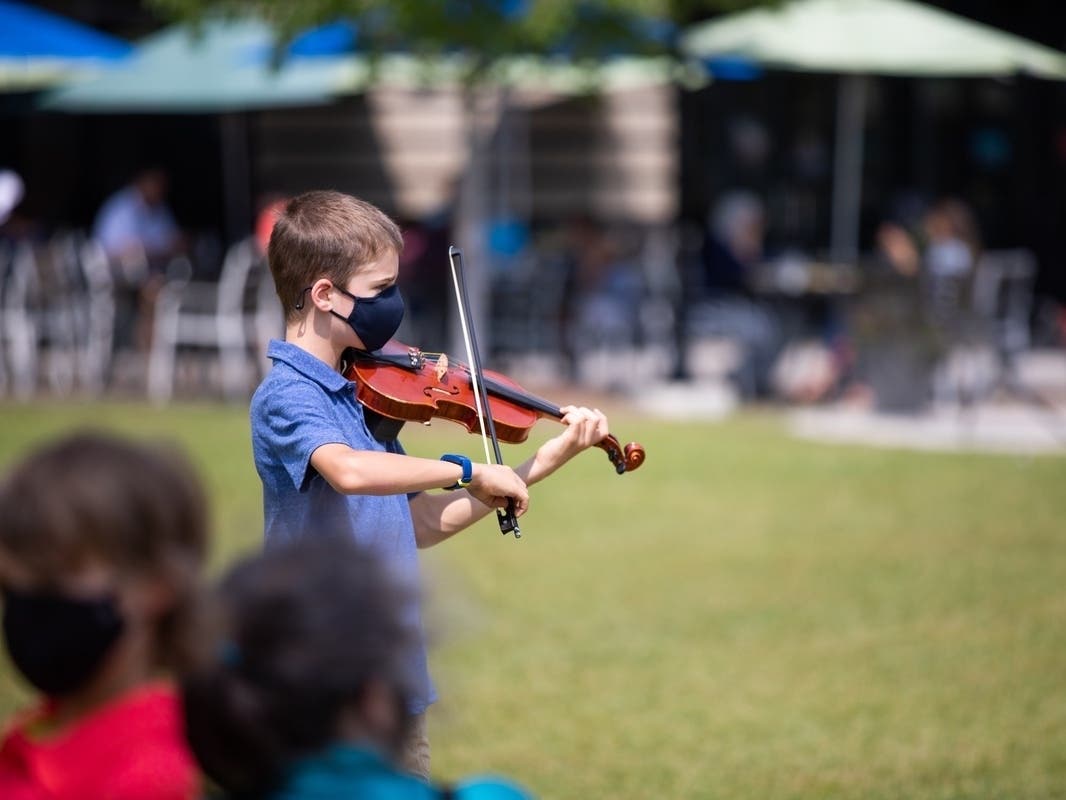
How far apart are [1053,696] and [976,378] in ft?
21.5

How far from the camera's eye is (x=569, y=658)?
616 centimetres

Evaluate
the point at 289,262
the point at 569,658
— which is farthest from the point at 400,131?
the point at 289,262

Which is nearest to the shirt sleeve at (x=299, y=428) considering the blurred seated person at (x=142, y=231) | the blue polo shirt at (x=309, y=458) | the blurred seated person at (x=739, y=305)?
the blue polo shirt at (x=309, y=458)

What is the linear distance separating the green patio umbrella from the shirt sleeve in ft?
34.5

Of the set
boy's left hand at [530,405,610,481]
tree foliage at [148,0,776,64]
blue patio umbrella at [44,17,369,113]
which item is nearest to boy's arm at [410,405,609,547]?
boy's left hand at [530,405,610,481]

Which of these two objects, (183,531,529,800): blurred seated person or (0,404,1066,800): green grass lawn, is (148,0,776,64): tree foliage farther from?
(183,531,529,800): blurred seated person

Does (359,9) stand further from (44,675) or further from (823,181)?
(44,675)

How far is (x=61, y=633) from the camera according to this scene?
1743 millimetres

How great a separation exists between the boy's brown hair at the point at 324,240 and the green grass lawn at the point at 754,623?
550mm

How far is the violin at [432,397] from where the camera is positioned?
2.99 meters

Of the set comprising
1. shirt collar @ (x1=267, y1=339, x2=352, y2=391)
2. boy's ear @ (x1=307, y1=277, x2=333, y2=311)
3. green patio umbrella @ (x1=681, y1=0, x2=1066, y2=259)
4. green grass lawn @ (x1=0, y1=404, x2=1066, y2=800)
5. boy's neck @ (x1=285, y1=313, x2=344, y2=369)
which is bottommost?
green grass lawn @ (x1=0, y1=404, x2=1066, y2=800)

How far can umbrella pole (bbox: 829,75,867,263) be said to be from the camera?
51.2 ft

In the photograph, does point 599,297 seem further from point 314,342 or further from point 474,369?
point 314,342

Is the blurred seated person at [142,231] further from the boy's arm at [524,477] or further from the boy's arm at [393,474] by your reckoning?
the boy's arm at [393,474]
